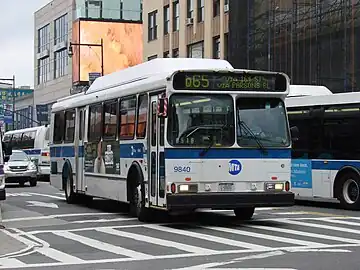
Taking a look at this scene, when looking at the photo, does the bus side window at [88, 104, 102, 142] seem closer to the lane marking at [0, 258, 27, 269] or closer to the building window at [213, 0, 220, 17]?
the lane marking at [0, 258, 27, 269]

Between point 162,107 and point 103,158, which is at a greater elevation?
point 162,107

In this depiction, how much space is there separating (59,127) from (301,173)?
8.18 m

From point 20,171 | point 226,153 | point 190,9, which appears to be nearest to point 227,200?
point 226,153

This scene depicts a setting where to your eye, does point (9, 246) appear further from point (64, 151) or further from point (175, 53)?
point (175, 53)

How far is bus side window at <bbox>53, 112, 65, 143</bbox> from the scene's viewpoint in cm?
2386

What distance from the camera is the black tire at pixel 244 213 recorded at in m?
17.0

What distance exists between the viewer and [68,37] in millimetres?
82625

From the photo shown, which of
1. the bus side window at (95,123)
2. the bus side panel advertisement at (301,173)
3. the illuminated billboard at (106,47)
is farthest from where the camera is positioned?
the illuminated billboard at (106,47)

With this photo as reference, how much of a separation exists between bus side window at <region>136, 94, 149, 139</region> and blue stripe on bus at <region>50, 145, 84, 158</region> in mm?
4841

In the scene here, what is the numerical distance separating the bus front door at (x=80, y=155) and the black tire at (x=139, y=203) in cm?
443

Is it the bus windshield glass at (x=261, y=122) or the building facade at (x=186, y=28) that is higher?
the building facade at (x=186, y=28)

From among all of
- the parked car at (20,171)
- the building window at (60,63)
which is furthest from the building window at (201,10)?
the building window at (60,63)

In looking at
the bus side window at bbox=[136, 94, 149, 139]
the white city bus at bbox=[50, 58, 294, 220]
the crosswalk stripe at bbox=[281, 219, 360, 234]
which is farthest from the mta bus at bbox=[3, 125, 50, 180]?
the crosswalk stripe at bbox=[281, 219, 360, 234]

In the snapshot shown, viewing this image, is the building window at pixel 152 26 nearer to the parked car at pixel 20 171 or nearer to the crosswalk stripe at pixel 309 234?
the parked car at pixel 20 171
